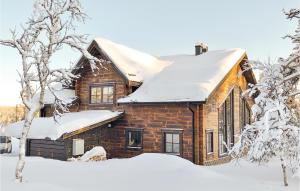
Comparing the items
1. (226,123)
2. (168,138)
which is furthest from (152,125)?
(226,123)

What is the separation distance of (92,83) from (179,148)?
7.53 meters

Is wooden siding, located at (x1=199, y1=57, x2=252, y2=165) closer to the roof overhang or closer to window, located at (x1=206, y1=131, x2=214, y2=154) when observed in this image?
window, located at (x1=206, y1=131, x2=214, y2=154)

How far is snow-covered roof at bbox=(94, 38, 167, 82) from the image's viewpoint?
69.7 feet

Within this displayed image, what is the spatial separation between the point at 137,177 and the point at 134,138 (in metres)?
7.36

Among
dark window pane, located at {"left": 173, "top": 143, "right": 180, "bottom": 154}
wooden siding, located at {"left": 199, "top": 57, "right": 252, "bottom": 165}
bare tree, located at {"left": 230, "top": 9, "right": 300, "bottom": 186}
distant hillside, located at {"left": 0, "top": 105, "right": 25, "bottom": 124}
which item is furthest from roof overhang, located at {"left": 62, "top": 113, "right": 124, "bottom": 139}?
distant hillside, located at {"left": 0, "top": 105, "right": 25, "bottom": 124}

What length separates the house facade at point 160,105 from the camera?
18.5m

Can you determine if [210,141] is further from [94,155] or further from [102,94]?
[102,94]

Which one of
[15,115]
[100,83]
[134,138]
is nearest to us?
[134,138]

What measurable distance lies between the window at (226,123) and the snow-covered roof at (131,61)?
202 inches

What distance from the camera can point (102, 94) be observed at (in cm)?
2220

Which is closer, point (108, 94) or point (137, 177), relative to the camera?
point (137, 177)

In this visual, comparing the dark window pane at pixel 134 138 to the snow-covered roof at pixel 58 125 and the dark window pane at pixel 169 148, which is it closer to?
the snow-covered roof at pixel 58 125

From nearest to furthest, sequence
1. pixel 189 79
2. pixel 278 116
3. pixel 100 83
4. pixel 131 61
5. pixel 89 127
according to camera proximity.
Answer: pixel 278 116, pixel 89 127, pixel 189 79, pixel 100 83, pixel 131 61

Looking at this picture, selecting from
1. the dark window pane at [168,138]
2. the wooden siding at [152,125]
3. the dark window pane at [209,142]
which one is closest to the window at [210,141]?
the dark window pane at [209,142]
